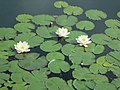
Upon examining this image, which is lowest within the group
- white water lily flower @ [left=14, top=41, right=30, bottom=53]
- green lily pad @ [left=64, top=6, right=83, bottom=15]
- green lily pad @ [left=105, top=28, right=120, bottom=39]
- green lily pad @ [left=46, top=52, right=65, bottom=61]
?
green lily pad @ [left=46, top=52, right=65, bottom=61]

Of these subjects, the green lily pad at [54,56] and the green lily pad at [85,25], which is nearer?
the green lily pad at [54,56]

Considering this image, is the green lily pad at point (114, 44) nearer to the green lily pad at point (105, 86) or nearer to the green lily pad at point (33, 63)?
the green lily pad at point (105, 86)

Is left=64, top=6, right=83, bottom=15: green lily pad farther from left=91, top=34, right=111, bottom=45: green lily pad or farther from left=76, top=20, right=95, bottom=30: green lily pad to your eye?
left=91, top=34, right=111, bottom=45: green lily pad

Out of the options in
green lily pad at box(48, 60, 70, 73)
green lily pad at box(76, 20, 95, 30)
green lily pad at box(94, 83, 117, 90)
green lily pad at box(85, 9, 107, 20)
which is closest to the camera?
green lily pad at box(94, 83, 117, 90)

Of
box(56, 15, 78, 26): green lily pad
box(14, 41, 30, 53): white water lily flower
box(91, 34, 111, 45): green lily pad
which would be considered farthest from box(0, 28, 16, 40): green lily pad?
box(91, 34, 111, 45): green lily pad

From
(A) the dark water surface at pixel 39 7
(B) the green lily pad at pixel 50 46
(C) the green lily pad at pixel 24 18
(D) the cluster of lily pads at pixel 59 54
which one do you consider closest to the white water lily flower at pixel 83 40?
(D) the cluster of lily pads at pixel 59 54

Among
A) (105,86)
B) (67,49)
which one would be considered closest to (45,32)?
(67,49)

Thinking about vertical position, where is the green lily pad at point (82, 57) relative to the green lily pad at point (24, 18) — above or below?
below
